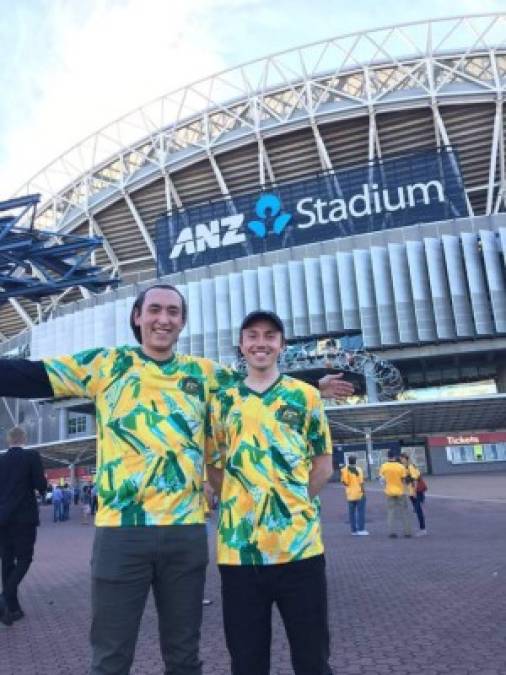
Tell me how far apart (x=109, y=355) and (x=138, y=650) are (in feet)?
10.2

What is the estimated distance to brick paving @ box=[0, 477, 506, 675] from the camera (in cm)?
408

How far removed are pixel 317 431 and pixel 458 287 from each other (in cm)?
3902

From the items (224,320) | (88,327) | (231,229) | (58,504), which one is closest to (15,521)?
(58,504)

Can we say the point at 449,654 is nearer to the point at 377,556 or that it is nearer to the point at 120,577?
the point at 120,577

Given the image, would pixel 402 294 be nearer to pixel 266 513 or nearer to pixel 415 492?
pixel 415 492

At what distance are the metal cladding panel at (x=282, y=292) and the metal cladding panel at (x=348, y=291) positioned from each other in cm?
407

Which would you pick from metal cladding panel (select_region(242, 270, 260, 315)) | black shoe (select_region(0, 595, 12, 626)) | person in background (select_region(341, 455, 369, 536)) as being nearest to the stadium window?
metal cladding panel (select_region(242, 270, 260, 315))

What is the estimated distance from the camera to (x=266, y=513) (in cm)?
250

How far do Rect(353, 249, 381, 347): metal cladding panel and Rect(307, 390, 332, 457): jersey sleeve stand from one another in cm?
3773

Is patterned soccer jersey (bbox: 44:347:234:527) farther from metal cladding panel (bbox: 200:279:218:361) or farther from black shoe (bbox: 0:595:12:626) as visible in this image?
metal cladding panel (bbox: 200:279:218:361)

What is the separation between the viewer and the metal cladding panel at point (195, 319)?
44.0 m

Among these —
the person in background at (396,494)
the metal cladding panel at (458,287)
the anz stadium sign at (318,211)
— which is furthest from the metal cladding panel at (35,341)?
the person in background at (396,494)

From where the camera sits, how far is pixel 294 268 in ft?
142

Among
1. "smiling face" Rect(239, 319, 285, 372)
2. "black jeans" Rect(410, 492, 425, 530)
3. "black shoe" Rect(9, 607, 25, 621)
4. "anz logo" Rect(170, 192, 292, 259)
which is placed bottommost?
"black shoe" Rect(9, 607, 25, 621)
